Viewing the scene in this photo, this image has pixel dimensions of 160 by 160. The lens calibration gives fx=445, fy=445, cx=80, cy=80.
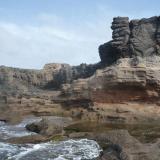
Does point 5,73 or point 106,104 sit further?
point 5,73

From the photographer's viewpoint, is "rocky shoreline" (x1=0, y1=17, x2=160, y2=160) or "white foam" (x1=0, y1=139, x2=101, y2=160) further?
"rocky shoreline" (x1=0, y1=17, x2=160, y2=160)

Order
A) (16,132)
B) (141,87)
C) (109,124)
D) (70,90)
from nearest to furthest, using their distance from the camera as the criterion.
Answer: (16,132), (109,124), (141,87), (70,90)

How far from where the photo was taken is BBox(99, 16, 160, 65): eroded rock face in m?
42.0

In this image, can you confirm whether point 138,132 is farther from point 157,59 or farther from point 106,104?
point 157,59

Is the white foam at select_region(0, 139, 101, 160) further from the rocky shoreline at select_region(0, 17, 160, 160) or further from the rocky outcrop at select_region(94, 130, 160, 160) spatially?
the rocky outcrop at select_region(94, 130, 160, 160)

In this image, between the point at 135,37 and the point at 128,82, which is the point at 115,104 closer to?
the point at 128,82

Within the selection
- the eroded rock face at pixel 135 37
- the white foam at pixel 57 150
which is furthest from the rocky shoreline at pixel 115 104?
the white foam at pixel 57 150

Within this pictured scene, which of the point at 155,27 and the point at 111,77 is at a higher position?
the point at 155,27

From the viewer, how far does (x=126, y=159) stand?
16.7 m

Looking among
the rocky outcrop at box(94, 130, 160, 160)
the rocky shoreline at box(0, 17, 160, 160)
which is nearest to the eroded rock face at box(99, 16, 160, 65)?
the rocky shoreline at box(0, 17, 160, 160)

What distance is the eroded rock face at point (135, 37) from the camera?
138 feet

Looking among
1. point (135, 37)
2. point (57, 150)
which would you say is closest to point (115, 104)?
point (135, 37)

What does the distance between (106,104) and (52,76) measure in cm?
4095

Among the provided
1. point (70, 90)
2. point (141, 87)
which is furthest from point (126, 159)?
point (70, 90)
